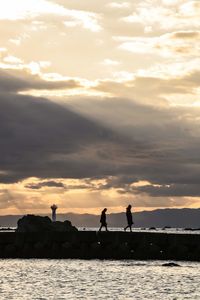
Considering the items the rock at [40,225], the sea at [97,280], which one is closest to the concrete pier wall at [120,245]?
the sea at [97,280]

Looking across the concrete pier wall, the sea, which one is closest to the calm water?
the sea

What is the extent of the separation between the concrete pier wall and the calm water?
2184mm

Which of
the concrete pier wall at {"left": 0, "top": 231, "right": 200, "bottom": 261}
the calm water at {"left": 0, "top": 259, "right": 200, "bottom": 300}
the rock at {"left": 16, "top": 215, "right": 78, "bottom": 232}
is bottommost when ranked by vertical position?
the calm water at {"left": 0, "top": 259, "right": 200, "bottom": 300}

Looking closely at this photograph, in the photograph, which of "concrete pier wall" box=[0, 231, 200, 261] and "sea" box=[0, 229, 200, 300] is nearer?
"sea" box=[0, 229, 200, 300]

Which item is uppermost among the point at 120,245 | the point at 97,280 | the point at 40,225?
the point at 40,225

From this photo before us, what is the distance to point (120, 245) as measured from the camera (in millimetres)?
60875

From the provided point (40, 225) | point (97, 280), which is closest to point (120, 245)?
point (97, 280)

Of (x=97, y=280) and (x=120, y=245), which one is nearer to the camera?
(x=97, y=280)

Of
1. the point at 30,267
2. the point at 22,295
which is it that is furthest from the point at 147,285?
the point at 30,267

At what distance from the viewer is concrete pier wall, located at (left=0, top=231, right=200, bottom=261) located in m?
60.6

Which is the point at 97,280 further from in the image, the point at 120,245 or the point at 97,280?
the point at 120,245

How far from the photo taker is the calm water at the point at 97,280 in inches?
1604

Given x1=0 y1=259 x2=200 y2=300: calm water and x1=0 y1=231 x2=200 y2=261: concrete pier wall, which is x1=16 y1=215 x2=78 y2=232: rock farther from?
x1=0 y1=259 x2=200 y2=300: calm water

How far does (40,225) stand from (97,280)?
107ft
